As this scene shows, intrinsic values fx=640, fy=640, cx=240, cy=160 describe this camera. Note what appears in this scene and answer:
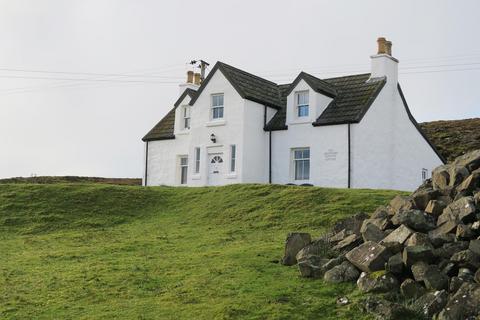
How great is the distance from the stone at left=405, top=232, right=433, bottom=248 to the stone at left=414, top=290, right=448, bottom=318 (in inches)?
47.2

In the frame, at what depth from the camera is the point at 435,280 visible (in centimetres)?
1137

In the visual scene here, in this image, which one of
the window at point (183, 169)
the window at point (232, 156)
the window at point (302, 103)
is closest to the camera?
the window at point (302, 103)

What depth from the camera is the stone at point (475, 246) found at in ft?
37.8

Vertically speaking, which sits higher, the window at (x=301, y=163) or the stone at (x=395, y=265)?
the window at (x=301, y=163)

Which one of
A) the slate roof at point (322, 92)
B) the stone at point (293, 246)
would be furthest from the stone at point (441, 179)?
the slate roof at point (322, 92)

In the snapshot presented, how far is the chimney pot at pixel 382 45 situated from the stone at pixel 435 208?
25653 millimetres

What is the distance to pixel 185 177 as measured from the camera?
42.6 meters

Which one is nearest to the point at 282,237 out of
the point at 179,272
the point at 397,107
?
the point at 179,272

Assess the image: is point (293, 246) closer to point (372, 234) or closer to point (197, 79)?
point (372, 234)

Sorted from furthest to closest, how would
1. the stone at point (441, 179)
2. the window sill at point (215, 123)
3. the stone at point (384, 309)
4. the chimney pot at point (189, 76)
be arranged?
the chimney pot at point (189, 76), the window sill at point (215, 123), the stone at point (441, 179), the stone at point (384, 309)

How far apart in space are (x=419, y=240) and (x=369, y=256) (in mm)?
1020

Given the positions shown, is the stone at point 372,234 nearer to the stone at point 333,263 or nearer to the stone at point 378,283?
the stone at point 333,263

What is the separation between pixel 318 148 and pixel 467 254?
25.2 metres

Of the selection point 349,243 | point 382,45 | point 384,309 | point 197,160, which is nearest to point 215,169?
point 197,160
